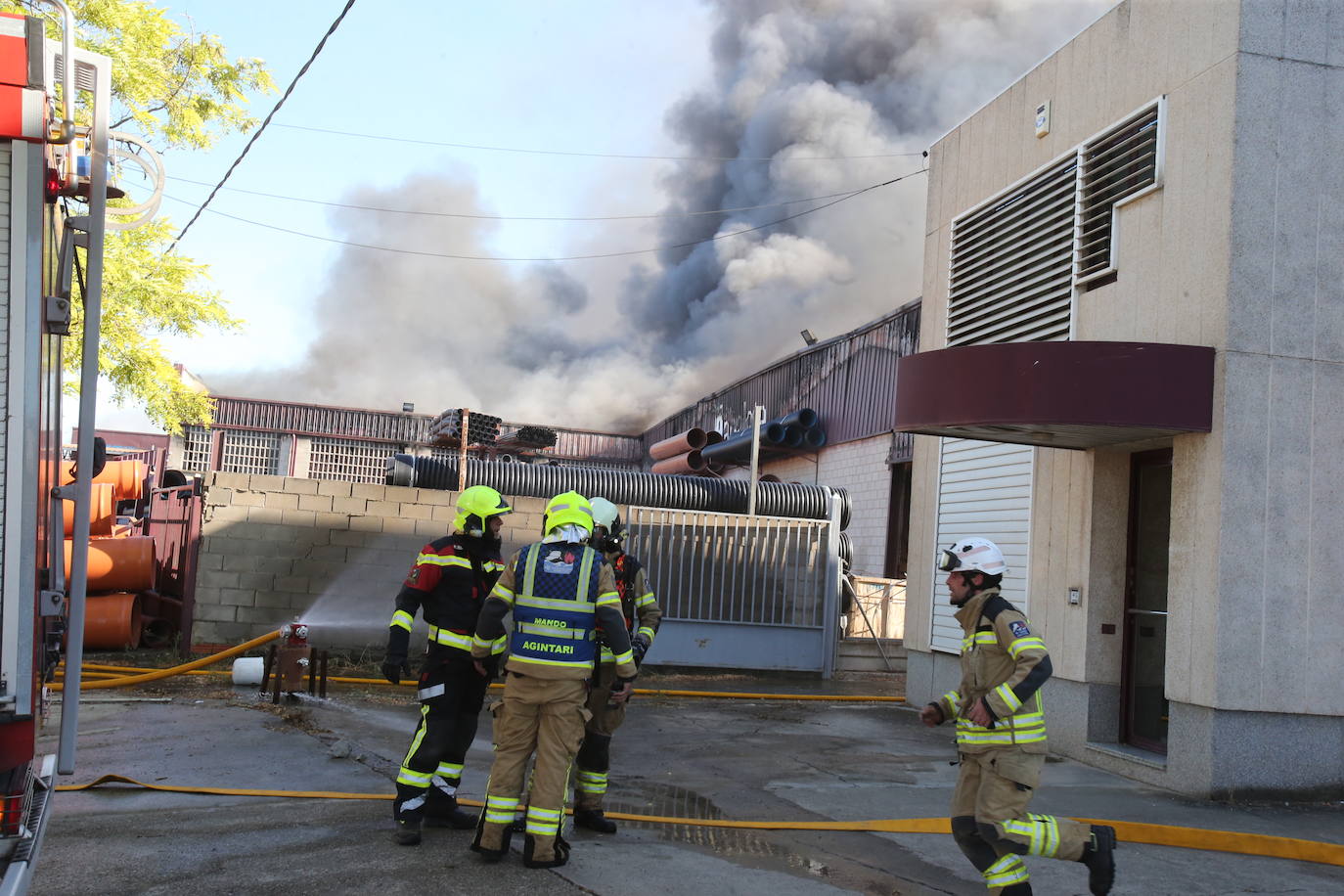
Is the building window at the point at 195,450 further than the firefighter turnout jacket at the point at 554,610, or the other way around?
the building window at the point at 195,450

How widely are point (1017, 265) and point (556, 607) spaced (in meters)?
6.23

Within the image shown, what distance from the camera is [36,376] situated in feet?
11.7

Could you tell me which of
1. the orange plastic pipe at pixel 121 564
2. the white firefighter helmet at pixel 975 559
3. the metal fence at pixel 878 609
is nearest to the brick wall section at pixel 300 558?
the orange plastic pipe at pixel 121 564

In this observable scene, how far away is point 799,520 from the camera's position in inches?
527

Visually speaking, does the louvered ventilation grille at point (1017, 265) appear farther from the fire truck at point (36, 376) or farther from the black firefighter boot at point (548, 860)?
the fire truck at point (36, 376)

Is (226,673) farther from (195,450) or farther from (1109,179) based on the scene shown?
(195,450)

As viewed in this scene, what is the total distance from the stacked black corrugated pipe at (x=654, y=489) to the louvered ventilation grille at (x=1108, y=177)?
20.7 feet

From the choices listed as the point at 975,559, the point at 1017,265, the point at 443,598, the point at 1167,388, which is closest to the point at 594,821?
the point at 443,598

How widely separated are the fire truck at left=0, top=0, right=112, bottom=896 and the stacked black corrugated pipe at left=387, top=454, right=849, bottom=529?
10.0 meters

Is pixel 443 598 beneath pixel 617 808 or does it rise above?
above

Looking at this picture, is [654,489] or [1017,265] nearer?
[1017,265]

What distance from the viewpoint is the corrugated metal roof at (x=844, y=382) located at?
17812 mm

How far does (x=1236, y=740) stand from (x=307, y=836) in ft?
18.1

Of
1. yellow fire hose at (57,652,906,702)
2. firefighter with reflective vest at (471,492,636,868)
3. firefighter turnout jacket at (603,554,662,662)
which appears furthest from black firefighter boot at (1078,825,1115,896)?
yellow fire hose at (57,652,906,702)
